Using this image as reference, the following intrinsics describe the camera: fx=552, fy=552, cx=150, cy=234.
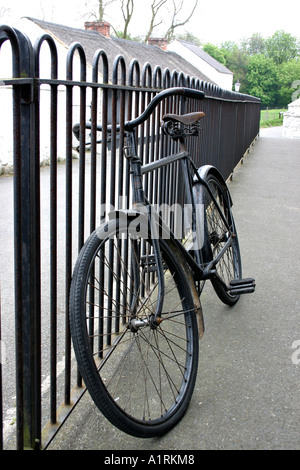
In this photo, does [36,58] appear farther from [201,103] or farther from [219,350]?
[201,103]

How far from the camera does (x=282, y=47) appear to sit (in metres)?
128

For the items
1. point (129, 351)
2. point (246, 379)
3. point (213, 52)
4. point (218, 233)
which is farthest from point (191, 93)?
point (213, 52)

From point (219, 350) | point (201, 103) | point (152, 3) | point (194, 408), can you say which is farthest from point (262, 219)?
point (152, 3)

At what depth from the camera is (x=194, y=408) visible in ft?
9.55

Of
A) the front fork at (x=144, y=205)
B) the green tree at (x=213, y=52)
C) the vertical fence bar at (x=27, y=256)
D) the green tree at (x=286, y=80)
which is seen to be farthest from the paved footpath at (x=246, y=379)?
the green tree at (x=286, y=80)

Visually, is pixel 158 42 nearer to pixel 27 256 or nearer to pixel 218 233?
pixel 218 233

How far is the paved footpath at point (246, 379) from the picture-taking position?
2.62m

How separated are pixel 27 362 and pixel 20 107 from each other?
1.01m

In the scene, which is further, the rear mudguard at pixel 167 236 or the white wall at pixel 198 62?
the white wall at pixel 198 62

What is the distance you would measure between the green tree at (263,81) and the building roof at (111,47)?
55147mm

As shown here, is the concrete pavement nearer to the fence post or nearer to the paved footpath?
the paved footpath

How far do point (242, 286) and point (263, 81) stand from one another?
4218 inches

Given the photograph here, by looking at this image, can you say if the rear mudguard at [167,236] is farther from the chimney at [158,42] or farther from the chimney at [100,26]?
the chimney at [158,42]

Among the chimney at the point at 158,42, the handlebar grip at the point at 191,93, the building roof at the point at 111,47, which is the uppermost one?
the chimney at the point at 158,42
